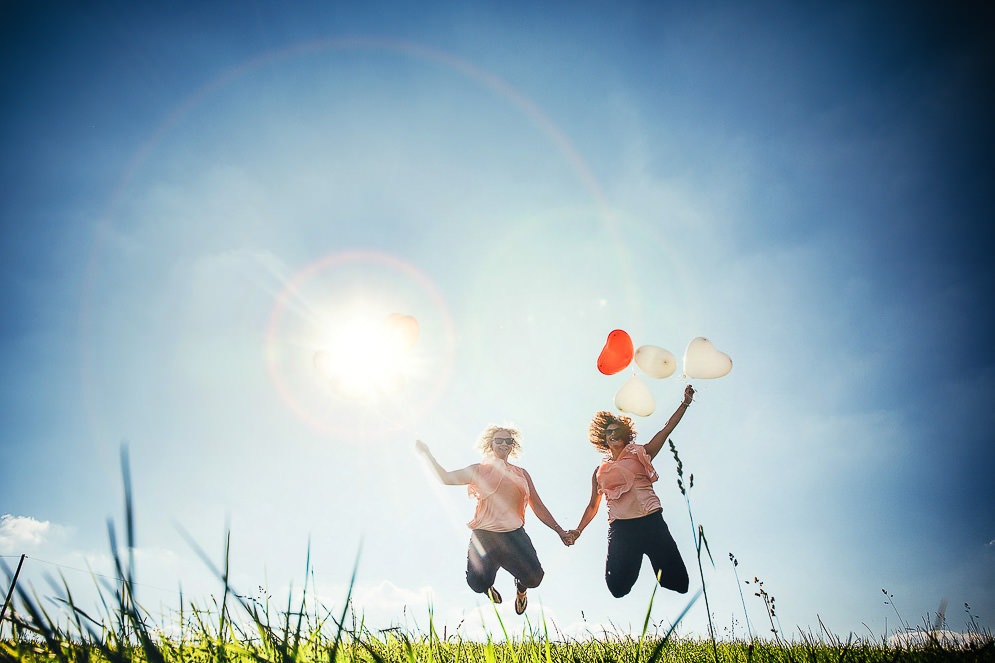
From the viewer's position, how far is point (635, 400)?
→ 562 cm

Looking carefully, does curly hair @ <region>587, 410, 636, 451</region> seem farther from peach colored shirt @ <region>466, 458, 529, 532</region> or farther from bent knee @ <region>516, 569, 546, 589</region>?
bent knee @ <region>516, 569, 546, 589</region>

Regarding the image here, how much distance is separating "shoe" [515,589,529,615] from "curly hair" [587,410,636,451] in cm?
166

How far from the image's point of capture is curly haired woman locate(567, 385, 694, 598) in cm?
479

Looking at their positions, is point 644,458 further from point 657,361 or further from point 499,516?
point 499,516

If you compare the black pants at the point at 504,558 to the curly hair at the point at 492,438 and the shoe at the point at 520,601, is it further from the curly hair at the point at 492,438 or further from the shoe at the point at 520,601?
the curly hair at the point at 492,438

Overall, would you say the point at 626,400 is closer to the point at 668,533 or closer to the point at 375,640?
the point at 668,533

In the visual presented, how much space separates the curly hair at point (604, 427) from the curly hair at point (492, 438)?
2.89 ft

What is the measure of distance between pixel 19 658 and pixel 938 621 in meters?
2.29

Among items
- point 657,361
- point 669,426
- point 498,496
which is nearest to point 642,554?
point 669,426

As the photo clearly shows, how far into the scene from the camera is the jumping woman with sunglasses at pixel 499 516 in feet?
16.4

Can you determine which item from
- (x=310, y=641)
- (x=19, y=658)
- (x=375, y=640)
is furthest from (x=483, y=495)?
(x=19, y=658)

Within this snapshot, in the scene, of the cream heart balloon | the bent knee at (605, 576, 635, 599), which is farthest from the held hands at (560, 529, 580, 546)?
the cream heart balloon

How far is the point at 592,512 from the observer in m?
5.48

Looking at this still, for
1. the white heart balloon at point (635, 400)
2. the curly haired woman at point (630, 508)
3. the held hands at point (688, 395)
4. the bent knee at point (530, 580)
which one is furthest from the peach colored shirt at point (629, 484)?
the bent knee at point (530, 580)
